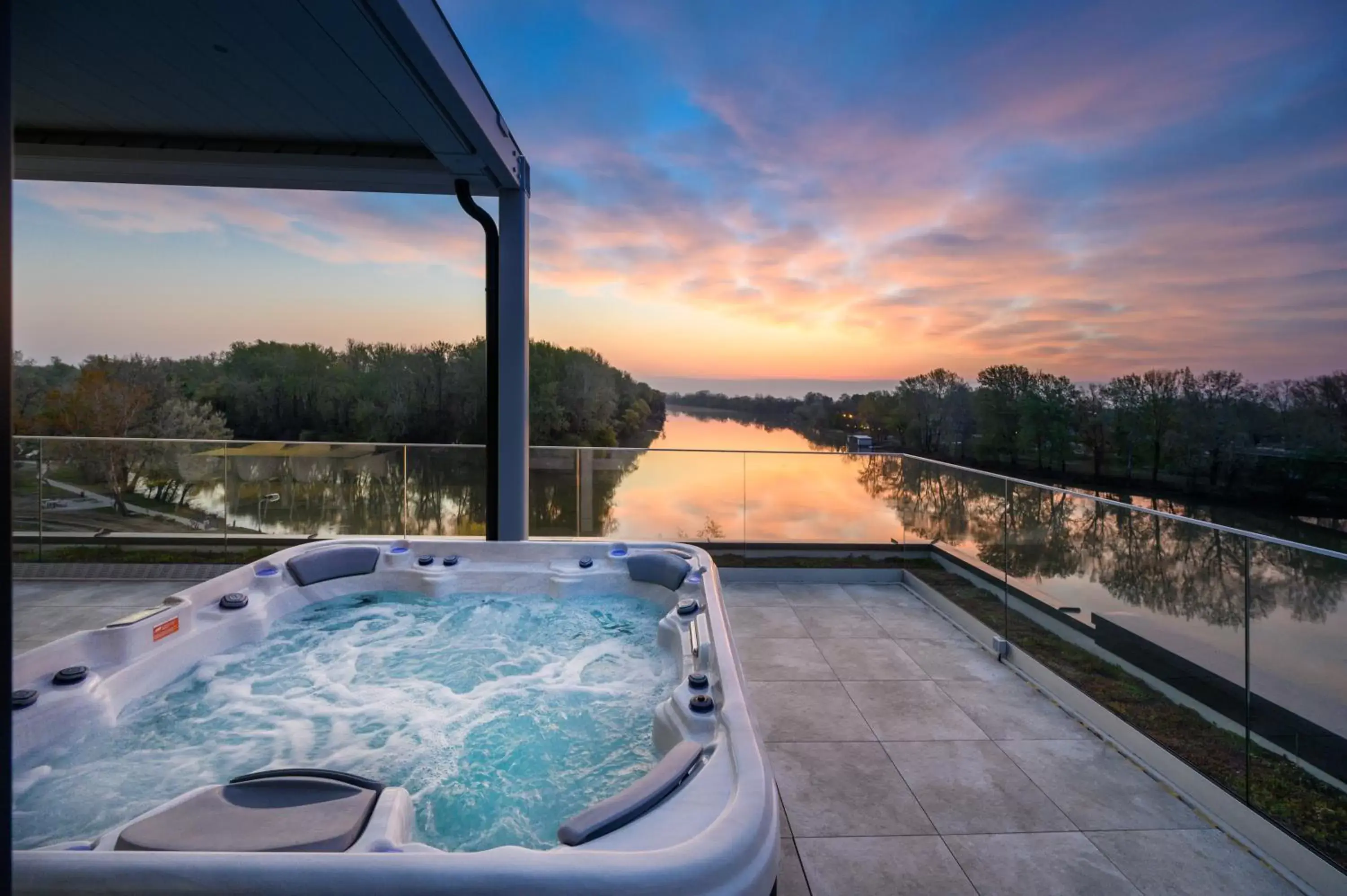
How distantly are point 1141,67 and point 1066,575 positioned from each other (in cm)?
741

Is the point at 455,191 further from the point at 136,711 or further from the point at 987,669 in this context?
the point at 987,669

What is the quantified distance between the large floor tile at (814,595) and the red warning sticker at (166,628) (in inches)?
130

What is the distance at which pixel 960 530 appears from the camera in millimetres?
4344

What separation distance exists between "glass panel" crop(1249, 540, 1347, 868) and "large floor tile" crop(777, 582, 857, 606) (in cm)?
242

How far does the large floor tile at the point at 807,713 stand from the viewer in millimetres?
2646

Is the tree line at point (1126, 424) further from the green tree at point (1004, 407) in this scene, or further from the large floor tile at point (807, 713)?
the large floor tile at point (807, 713)

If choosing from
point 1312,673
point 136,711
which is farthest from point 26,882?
point 1312,673

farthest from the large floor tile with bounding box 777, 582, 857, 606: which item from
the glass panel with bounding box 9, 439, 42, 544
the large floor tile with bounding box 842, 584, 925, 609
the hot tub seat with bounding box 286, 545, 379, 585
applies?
the glass panel with bounding box 9, 439, 42, 544

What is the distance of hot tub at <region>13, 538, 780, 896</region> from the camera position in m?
1.17

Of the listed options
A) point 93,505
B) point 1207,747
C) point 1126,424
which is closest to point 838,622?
point 1207,747

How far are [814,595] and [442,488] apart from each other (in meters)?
3.12

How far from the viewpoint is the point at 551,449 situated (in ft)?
17.5

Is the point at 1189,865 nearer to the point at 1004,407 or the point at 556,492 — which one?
the point at 556,492

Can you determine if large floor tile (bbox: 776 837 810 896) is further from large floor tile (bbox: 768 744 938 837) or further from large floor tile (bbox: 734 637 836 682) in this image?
large floor tile (bbox: 734 637 836 682)
